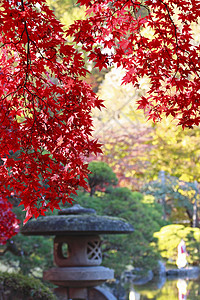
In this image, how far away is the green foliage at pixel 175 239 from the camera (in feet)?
56.0

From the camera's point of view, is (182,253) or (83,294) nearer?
(83,294)

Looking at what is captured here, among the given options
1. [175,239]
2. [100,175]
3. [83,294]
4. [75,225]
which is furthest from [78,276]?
[175,239]

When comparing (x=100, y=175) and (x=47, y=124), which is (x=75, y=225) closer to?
(x=100, y=175)

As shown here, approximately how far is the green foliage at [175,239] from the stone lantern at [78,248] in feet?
30.7

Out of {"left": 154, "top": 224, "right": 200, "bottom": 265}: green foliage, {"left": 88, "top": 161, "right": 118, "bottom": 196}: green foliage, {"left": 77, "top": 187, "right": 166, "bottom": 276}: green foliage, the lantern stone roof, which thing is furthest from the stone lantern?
{"left": 154, "top": 224, "right": 200, "bottom": 265}: green foliage

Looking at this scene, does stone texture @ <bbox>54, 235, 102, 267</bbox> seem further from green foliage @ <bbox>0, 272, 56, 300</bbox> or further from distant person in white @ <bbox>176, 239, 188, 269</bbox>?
distant person in white @ <bbox>176, 239, 188, 269</bbox>

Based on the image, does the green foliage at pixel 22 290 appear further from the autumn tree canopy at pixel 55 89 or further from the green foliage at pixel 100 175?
the autumn tree canopy at pixel 55 89

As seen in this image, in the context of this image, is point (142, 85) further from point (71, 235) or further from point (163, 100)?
point (163, 100)

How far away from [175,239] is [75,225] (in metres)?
11.1

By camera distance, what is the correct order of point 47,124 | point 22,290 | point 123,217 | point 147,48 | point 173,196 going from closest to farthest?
point 47,124
point 147,48
point 22,290
point 123,217
point 173,196

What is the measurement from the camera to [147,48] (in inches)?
136

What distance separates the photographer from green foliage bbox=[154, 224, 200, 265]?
1706 cm

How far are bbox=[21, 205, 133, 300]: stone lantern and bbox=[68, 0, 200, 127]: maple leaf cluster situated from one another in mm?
3927

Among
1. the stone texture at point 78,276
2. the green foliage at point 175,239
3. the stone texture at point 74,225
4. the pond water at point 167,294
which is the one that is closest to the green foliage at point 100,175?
the stone texture at point 74,225
